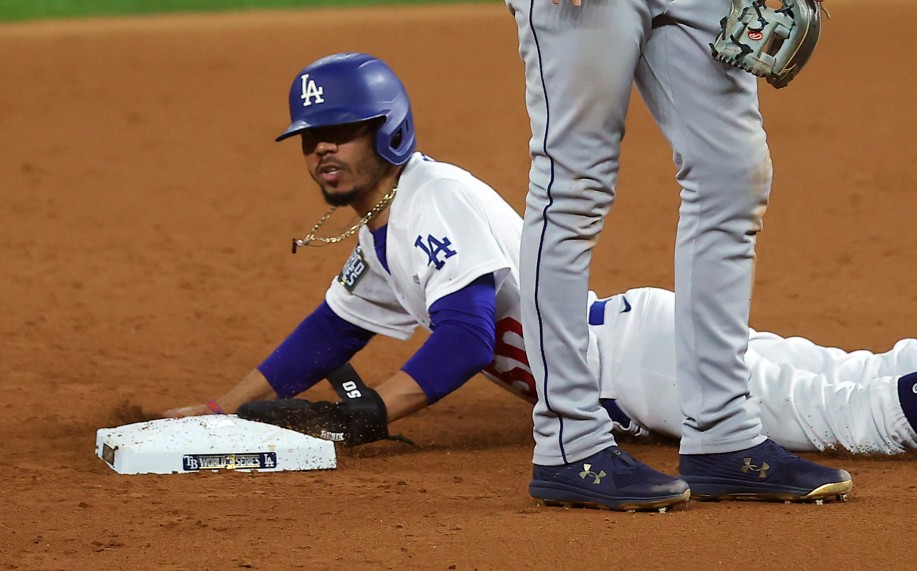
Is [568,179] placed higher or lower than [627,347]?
higher

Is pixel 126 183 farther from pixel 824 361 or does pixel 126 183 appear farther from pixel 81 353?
pixel 824 361

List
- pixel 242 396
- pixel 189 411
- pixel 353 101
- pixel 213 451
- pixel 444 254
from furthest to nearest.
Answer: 1. pixel 242 396
2. pixel 189 411
3. pixel 353 101
4. pixel 444 254
5. pixel 213 451

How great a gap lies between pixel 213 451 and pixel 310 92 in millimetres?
949

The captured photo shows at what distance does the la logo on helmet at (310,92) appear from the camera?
11.7 feet

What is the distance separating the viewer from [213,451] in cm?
329

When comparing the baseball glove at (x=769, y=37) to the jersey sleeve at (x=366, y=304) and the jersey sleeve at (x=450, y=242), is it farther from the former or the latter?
the jersey sleeve at (x=366, y=304)

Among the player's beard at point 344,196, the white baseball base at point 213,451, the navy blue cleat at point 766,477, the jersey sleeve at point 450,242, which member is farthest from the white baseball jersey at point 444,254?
the navy blue cleat at point 766,477

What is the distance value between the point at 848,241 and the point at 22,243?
12.5 feet

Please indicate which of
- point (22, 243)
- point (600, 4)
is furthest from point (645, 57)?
point (22, 243)

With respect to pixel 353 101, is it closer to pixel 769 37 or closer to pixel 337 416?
pixel 337 416

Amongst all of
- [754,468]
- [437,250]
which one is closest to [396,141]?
[437,250]

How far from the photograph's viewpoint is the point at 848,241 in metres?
6.34

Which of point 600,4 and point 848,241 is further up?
point 600,4

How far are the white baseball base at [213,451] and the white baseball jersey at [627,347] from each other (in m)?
0.47
